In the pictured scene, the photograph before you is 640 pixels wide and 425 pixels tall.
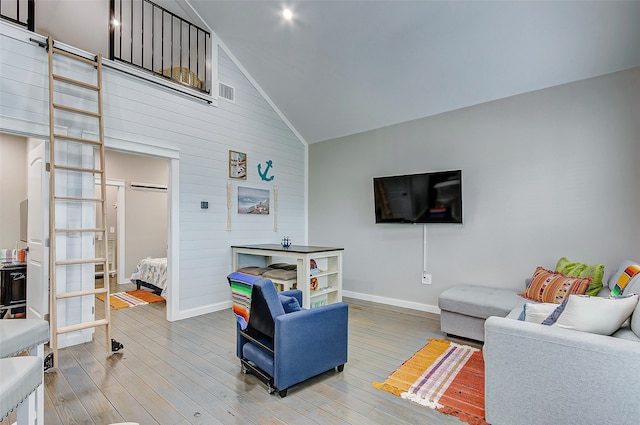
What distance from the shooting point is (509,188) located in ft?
12.7

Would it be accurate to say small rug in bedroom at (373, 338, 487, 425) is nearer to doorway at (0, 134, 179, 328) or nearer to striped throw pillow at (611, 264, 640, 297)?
striped throw pillow at (611, 264, 640, 297)

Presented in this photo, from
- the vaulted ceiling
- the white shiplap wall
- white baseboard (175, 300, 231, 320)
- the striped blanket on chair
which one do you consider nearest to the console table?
the white shiplap wall

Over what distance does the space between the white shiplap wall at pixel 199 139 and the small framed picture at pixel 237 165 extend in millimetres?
83

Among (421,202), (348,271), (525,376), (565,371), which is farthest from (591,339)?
(348,271)

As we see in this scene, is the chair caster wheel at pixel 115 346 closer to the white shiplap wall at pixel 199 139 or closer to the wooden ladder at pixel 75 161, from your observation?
the wooden ladder at pixel 75 161

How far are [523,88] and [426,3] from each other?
1.53 m

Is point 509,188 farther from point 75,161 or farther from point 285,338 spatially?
point 75,161

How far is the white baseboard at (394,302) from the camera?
174 inches

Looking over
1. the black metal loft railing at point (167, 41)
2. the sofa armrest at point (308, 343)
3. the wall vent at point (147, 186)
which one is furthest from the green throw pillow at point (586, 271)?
the wall vent at point (147, 186)

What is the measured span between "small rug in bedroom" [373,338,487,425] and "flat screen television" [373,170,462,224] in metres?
1.71

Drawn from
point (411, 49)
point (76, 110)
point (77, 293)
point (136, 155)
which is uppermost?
point (411, 49)

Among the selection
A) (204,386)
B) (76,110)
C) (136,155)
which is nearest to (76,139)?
(76,110)

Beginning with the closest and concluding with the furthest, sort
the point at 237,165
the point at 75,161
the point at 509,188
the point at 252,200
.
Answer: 1. the point at 75,161
2. the point at 509,188
3. the point at 237,165
4. the point at 252,200

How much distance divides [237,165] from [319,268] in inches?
80.7
